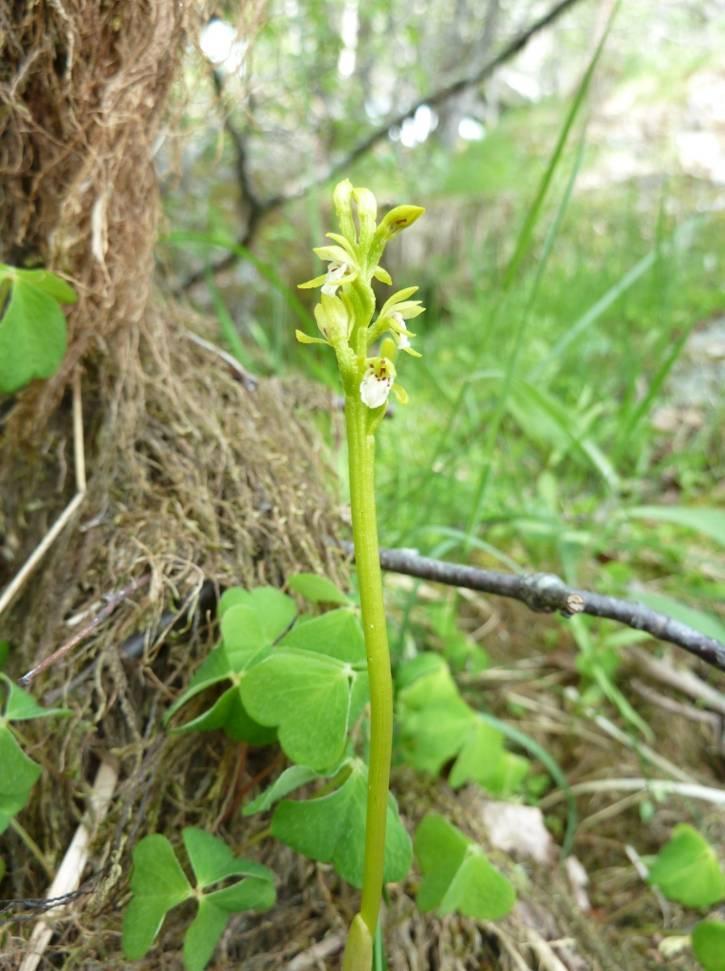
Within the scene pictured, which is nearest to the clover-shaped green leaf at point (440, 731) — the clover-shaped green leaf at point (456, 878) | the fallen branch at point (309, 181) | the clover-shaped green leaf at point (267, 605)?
the clover-shaped green leaf at point (456, 878)

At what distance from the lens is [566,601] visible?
97 cm

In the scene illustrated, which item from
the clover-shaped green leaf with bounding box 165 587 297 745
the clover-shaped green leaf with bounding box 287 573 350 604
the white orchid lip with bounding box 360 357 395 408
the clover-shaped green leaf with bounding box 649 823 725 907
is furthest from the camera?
the clover-shaped green leaf with bounding box 649 823 725 907

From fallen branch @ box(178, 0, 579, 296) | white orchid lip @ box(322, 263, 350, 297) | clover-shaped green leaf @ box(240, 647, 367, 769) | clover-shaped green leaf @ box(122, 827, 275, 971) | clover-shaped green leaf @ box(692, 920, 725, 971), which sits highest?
fallen branch @ box(178, 0, 579, 296)

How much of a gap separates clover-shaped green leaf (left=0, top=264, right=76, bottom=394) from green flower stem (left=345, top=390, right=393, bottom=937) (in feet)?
1.99

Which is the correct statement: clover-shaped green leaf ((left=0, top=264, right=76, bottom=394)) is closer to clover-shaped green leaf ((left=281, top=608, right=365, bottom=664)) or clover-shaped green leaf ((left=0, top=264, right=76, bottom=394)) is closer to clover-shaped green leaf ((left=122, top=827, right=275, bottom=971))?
clover-shaped green leaf ((left=281, top=608, right=365, bottom=664))

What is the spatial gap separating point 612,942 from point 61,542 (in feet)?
3.78

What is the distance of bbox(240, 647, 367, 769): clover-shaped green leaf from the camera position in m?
0.86

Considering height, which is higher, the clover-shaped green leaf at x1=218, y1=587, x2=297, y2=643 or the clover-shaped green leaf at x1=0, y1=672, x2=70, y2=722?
the clover-shaped green leaf at x1=218, y1=587, x2=297, y2=643

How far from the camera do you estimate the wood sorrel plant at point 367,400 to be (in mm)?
722

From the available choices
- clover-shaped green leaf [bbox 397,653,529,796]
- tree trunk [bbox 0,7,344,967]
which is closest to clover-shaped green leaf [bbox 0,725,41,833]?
tree trunk [bbox 0,7,344,967]

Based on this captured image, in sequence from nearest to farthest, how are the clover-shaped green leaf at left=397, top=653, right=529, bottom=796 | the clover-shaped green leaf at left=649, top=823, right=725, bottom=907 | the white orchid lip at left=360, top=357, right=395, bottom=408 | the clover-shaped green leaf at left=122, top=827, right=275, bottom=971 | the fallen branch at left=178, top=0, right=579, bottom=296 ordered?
the white orchid lip at left=360, top=357, right=395, bottom=408 → the clover-shaped green leaf at left=122, top=827, right=275, bottom=971 → the clover-shaped green leaf at left=649, top=823, right=725, bottom=907 → the clover-shaped green leaf at left=397, top=653, right=529, bottom=796 → the fallen branch at left=178, top=0, right=579, bottom=296

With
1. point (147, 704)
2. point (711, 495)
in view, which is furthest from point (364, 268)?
point (711, 495)

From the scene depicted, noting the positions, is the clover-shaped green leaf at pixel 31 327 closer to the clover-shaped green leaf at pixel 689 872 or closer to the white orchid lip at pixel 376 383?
the white orchid lip at pixel 376 383

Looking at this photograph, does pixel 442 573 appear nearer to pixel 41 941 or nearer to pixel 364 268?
pixel 364 268
